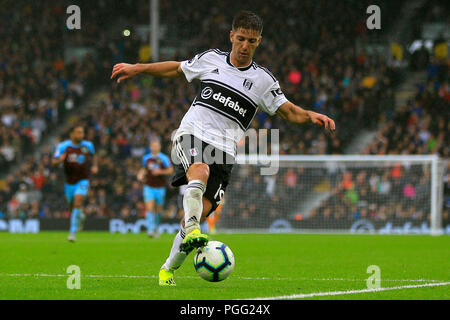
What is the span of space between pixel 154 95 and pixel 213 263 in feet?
70.4

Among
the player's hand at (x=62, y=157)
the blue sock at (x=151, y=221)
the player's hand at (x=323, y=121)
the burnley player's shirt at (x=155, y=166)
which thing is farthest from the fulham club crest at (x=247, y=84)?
the burnley player's shirt at (x=155, y=166)

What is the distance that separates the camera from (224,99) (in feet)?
25.3

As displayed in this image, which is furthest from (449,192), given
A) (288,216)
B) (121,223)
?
(121,223)

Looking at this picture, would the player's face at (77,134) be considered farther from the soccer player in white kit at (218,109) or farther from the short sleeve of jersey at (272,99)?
the short sleeve of jersey at (272,99)

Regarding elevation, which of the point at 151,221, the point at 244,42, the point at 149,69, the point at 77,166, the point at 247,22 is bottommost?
the point at 151,221

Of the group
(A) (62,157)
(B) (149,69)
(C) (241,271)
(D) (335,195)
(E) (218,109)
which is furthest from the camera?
(D) (335,195)

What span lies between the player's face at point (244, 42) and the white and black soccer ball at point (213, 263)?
179cm

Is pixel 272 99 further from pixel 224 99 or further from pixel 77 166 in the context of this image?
pixel 77 166

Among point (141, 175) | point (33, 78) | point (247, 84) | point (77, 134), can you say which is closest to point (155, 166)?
point (141, 175)

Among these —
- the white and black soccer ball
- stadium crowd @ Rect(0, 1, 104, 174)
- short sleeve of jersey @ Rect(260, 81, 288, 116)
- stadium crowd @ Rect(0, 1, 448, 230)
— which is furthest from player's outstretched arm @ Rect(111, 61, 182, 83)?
stadium crowd @ Rect(0, 1, 104, 174)

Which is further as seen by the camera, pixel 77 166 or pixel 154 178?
pixel 154 178

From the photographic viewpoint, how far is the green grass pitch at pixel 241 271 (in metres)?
6.99

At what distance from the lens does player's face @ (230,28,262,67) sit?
7637mm
